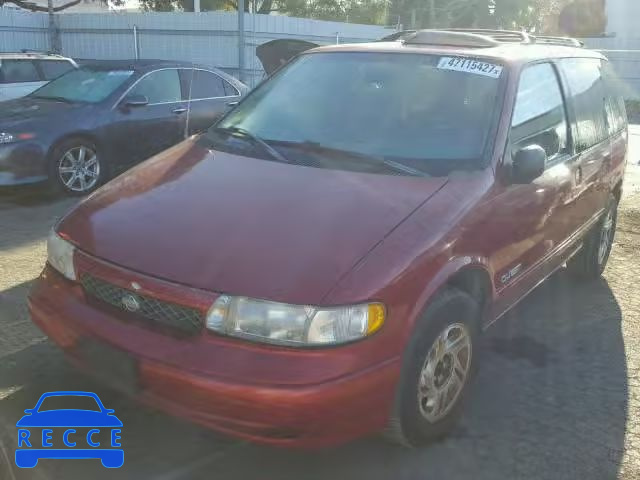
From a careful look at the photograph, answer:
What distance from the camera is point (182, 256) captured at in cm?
253

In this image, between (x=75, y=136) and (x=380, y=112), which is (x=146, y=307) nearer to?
(x=380, y=112)

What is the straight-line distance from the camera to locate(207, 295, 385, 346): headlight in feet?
7.59

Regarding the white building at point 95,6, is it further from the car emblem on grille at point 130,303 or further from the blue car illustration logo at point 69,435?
the car emblem on grille at point 130,303

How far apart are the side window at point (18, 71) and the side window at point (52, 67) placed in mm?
131

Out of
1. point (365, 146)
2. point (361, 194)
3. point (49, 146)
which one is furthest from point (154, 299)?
point (49, 146)

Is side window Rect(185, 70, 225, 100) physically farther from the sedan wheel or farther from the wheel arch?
the sedan wheel

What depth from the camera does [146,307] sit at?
251cm

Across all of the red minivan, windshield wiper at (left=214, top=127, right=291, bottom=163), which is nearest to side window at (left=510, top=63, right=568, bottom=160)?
the red minivan

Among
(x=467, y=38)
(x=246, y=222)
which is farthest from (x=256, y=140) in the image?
(x=467, y=38)

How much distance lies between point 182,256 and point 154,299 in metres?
0.19

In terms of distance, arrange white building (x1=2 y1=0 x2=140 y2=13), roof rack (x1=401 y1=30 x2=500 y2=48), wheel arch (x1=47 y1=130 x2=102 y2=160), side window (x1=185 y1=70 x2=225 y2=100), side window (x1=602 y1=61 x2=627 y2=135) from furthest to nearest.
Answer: white building (x1=2 y1=0 x2=140 y2=13)
side window (x1=185 y1=70 x2=225 y2=100)
wheel arch (x1=47 y1=130 x2=102 y2=160)
side window (x1=602 y1=61 x2=627 y2=135)
roof rack (x1=401 y1=30 x2=500 y2=48)

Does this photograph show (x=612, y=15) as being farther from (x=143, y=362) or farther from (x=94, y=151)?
(x=143, y=362)

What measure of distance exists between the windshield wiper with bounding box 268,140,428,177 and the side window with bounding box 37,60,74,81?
8099mm

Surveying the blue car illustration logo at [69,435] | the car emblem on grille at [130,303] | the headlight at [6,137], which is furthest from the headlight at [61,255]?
the headlight at [6,137]
